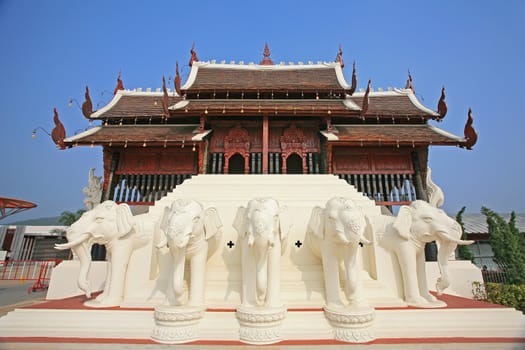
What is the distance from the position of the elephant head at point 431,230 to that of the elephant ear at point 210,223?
8.39 ft

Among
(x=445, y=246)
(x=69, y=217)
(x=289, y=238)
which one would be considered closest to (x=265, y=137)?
(x=289, y=238)

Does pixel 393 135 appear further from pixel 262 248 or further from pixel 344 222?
pixel 262 248

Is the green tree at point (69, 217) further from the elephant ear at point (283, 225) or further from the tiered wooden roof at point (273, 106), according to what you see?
the elephant ear at point (283, 225)

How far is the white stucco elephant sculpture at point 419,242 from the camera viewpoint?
3584 millimetres

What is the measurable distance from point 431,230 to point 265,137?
728cm

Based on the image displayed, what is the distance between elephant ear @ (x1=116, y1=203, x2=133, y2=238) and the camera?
3783mm

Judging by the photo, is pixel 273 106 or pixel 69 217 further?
pixel 69 217

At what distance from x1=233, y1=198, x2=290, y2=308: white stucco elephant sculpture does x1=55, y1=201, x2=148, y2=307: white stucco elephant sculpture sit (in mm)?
1701

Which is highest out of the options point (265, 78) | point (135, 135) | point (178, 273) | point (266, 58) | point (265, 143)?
point (266, 58)

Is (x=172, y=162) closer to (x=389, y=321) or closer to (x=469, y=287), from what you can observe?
(x=389, y=321)

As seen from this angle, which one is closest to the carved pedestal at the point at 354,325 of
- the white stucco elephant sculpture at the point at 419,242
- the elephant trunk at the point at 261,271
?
the elephant trunk at the point at 261,271

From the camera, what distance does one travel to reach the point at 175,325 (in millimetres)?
2979

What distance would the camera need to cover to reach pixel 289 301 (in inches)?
143

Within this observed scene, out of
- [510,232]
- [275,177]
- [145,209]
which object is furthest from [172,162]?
[510,232]
